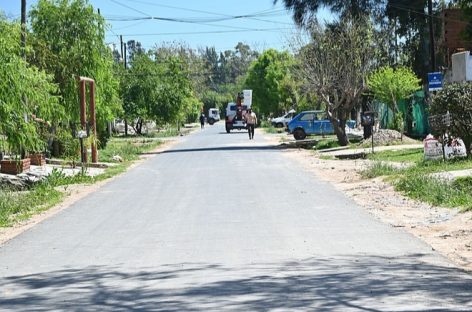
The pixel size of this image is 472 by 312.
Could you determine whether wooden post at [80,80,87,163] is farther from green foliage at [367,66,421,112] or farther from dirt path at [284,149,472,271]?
green foliage at [367,66,421,112]

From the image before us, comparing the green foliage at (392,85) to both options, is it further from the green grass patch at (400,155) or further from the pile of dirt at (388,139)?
the green grass patch at (400,155)

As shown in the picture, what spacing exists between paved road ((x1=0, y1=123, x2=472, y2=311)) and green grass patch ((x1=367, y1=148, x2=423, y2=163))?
372 inches

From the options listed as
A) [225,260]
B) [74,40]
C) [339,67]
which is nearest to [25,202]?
[225,260]

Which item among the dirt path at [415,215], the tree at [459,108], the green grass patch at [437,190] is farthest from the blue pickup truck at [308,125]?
the green grass patch at [437,190]

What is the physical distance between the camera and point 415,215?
1481 centimetres

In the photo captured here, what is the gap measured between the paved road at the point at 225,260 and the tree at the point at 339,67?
21588 millimetres

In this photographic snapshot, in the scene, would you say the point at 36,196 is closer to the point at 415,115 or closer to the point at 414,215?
the point at 414,215

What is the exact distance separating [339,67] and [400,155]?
11.4 m

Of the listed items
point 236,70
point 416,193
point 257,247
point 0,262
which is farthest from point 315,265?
point 236,70

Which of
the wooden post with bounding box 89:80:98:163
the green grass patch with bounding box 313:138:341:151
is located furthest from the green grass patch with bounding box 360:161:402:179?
the green grass patch with bounding box 313:138:341:151

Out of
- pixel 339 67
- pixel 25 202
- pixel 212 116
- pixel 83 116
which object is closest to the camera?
pixel 25 202

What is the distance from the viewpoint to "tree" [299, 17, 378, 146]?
39594 mm

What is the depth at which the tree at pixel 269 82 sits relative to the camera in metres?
86.4

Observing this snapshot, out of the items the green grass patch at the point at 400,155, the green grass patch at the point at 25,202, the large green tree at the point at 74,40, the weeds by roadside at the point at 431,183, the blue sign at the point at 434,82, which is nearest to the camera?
the weeds by roadside at the point at 431,183
